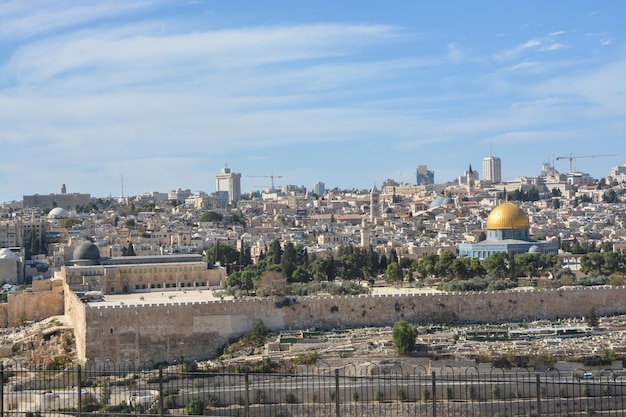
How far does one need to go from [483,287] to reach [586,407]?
10.8m

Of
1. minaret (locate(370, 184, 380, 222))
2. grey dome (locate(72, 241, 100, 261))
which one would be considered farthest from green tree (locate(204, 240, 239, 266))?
minaret (locate(370, 184, 380, 222))

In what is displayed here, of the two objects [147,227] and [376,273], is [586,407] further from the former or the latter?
→ [147,227]

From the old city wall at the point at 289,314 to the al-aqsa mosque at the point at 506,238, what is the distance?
1250 cm

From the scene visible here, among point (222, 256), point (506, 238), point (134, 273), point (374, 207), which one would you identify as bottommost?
point (134, 273)

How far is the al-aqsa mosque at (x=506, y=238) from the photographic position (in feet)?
131

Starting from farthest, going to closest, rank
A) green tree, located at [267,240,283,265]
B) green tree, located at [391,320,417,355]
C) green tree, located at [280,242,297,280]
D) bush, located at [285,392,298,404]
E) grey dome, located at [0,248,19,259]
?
grey dome, located at [0,248,19,259] → green tree, located at [267,240,283,265] → green tree, located at [280,242,297,280] → green tree, located at [391,320,417,355] → bush, located at [285,392,298,404]

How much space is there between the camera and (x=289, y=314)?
84.6 feet

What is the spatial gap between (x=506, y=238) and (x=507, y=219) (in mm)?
771

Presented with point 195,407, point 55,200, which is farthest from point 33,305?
point 55,200

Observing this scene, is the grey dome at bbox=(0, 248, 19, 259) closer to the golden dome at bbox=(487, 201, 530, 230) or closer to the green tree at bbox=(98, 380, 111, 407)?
the golden dome at bbox=(487, 201, 530, 230)

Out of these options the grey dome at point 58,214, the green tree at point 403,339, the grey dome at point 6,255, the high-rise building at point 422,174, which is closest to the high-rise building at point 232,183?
the high-rise building at point 422,174

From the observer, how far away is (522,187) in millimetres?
98438

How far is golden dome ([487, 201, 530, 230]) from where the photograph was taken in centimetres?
4125

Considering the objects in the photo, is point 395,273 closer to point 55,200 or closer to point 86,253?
point 86,253
